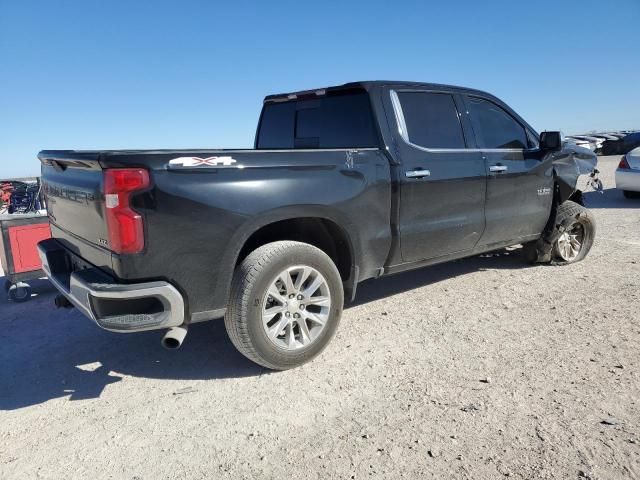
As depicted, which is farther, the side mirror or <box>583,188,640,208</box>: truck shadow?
<box>583,188,640,208</box>: truck shadow

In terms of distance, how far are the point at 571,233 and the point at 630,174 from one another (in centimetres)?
612

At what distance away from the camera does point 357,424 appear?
8.09 feet

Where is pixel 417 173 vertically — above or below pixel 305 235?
above

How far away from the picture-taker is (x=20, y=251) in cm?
480

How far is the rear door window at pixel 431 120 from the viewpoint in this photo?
3818 mm

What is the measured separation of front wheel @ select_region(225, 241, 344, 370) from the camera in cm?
284

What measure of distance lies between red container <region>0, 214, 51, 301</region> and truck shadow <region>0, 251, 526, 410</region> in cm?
32

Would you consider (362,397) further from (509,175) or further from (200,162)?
(509,175)

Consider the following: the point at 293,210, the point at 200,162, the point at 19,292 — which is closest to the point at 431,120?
the point at 293,210

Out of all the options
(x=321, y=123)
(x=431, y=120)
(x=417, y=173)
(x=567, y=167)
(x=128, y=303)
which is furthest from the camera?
(x=567, y=167)

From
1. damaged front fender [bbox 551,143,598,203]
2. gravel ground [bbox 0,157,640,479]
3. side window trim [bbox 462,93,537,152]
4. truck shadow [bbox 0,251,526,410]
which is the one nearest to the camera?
gravel ground [bbox 0,157,640,479]

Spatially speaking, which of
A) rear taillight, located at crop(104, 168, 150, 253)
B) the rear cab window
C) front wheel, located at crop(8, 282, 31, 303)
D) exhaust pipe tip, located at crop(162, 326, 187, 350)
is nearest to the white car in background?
the rear cab window

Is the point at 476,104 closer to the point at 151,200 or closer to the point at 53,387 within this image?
the point at 151,200

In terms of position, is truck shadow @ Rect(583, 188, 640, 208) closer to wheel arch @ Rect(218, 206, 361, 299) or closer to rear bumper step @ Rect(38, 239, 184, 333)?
wheel arch @ Rect(218, 206, 361, 299)
